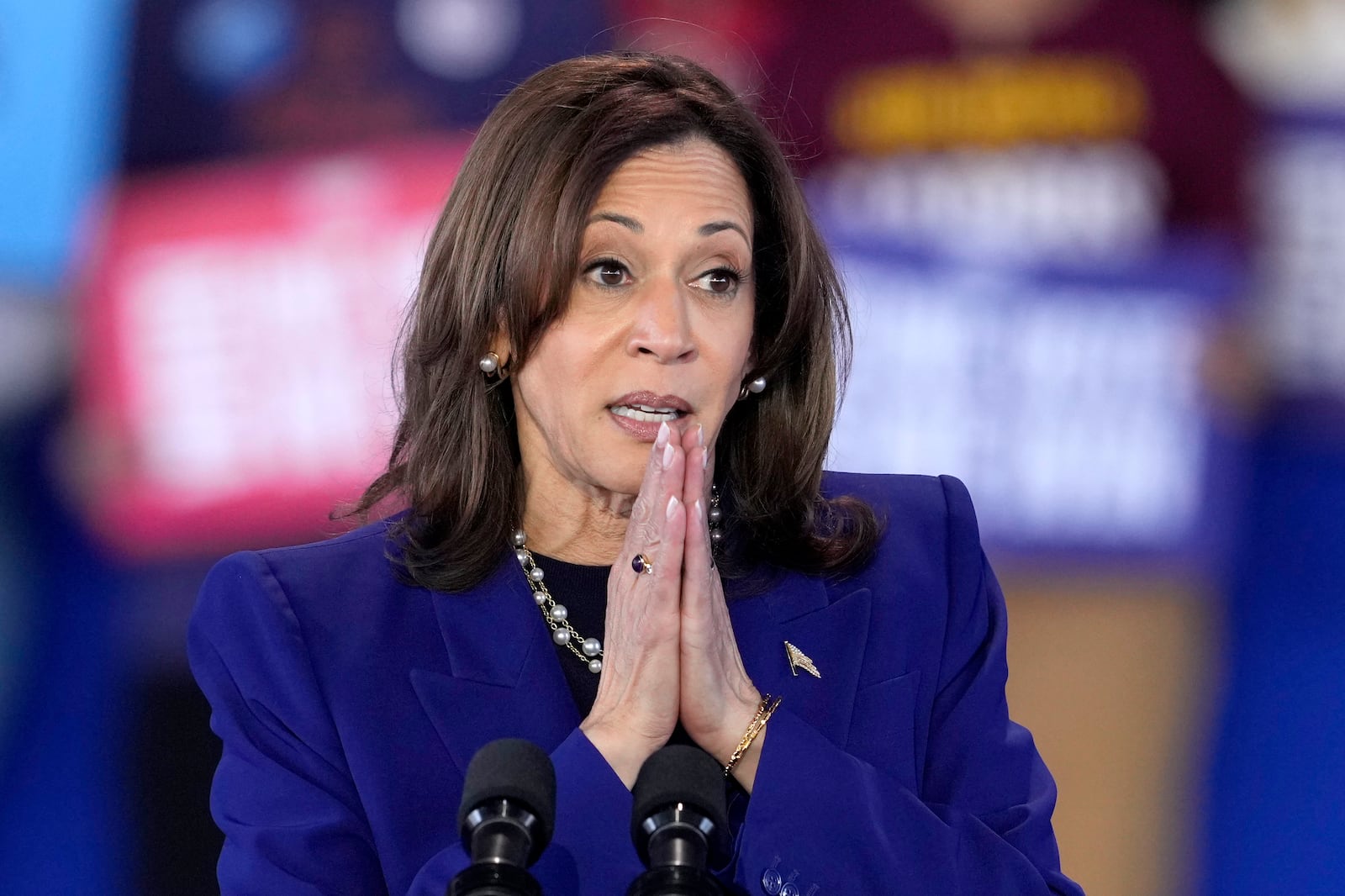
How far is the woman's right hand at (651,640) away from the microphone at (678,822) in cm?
31

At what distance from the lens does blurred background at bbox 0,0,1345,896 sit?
3434 millimetres

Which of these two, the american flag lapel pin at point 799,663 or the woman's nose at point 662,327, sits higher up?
the woman's nose at point 662,327

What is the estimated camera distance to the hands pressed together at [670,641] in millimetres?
1610

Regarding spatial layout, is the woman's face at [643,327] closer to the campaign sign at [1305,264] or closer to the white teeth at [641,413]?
the white teeth at [641,413]

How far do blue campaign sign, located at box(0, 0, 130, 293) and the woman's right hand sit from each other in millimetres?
2149

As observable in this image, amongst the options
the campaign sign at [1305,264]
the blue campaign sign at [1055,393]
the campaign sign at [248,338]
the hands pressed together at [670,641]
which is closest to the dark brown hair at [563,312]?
the hands pressed together at [670,641]

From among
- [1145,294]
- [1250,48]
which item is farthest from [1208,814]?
[1250,48]

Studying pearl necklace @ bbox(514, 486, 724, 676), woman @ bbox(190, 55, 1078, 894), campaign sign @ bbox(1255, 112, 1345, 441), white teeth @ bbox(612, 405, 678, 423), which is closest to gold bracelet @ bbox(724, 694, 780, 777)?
woman @ bbox(190, 55, 1078, 894)

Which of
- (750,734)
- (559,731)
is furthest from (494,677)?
(750,734)

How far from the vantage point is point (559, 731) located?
1769mm

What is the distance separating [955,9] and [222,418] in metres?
2.10

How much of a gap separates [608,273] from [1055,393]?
98.6 inches

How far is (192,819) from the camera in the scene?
11.0ft

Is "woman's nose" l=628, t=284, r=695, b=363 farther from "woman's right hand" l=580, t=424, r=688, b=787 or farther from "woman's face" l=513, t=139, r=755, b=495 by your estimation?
"woman's right hand" l=580, t=424, r=688, b=787
